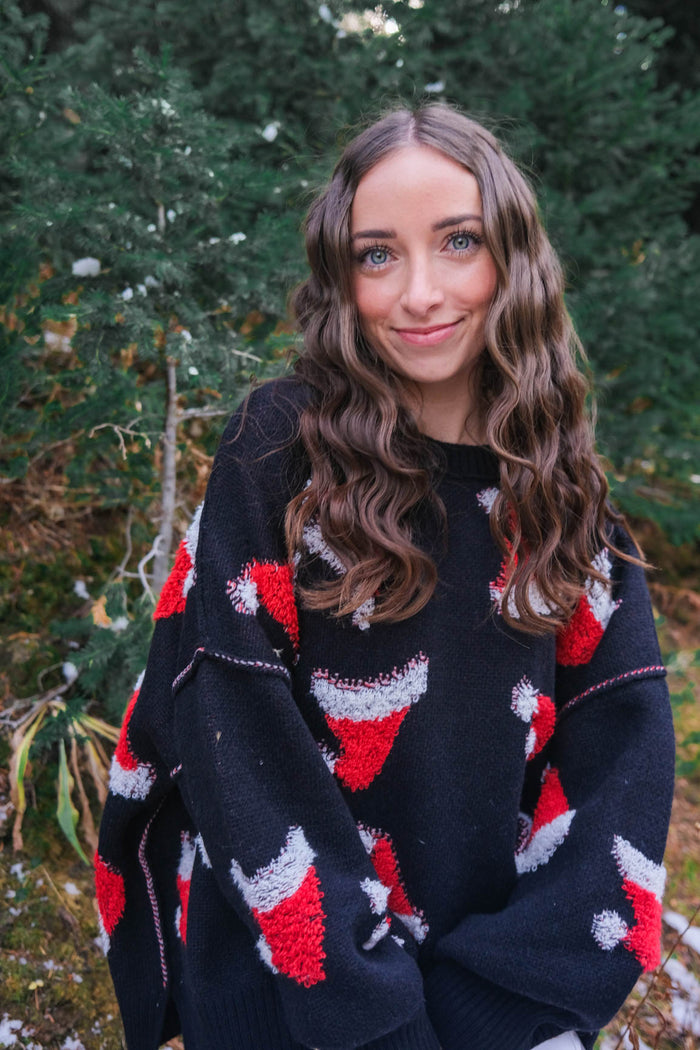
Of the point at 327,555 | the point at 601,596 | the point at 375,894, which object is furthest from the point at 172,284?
the point at 375,894

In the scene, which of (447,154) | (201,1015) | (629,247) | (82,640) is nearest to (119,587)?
(82,640)

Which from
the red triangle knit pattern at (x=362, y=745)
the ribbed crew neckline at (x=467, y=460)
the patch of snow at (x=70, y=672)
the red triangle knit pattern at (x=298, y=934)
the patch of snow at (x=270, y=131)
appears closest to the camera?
the red triangle knit pattern at (x=298, y=934)

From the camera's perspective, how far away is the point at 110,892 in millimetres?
1489

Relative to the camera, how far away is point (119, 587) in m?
2.10

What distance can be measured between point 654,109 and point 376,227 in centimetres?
242

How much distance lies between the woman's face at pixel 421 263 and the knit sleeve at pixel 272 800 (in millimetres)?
322

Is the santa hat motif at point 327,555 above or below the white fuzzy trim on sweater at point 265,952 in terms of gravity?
above

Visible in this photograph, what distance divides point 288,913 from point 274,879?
52mm

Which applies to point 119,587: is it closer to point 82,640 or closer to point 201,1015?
point 82,640

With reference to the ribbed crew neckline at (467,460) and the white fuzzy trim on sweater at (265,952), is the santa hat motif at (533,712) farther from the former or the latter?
the white fuzzy trim on sweater at (265,952)

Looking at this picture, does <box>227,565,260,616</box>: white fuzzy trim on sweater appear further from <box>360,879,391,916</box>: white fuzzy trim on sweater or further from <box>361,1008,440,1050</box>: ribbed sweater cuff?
<box>361,1008,440,1050</box>: ribbed sweater cuff

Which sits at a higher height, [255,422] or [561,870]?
[255,422]

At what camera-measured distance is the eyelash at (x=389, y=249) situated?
1347 millimetres

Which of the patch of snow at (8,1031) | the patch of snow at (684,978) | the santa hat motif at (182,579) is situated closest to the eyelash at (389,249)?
the santa hat motif at (182,579)
